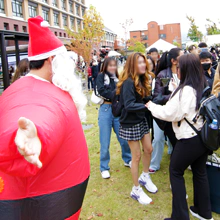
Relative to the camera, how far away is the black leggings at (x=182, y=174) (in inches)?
93.4

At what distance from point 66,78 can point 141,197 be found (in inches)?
86.4

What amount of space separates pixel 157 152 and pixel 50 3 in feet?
134

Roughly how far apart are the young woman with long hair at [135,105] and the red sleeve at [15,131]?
1.74 m

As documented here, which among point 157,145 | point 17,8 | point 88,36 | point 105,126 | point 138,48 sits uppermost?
point 17,8

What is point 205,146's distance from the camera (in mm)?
2324

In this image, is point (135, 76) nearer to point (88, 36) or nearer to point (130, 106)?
point (130, 106)

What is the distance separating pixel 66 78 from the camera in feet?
5.13

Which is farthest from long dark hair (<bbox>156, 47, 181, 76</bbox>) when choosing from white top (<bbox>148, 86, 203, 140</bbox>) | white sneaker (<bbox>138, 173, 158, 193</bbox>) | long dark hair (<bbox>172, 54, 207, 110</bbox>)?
white sneaker (<bbox>138, 173, 158, 193</bbox>)

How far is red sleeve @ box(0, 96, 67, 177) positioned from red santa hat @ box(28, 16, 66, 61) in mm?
484

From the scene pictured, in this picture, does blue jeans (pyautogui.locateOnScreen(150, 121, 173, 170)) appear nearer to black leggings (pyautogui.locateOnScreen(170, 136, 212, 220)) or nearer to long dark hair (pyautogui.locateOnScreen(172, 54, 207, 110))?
black leggings (pyautogui.locateOnScreen(170, 136, 212, 220))

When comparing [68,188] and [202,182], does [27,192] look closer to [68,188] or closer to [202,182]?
[68,188]

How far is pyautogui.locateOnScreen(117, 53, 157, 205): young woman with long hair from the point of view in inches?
114

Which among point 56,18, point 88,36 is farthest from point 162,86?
point 56,18

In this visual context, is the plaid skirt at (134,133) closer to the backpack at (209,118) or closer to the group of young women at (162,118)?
the group of young women at (162,118)
